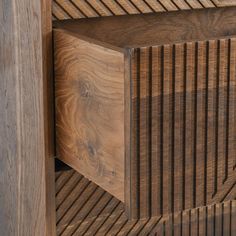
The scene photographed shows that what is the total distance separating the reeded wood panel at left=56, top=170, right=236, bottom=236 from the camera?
1.67m

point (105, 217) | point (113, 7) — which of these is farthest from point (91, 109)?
point (105, 217)

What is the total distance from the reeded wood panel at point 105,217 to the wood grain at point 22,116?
0.21ft

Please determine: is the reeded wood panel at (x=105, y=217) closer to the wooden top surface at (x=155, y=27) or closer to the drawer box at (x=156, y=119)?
the drawer box at (x=156, y=119)

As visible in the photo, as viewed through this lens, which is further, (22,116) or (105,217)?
(105,217)

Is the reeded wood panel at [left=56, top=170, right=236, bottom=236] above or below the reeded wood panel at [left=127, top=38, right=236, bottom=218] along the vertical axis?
below

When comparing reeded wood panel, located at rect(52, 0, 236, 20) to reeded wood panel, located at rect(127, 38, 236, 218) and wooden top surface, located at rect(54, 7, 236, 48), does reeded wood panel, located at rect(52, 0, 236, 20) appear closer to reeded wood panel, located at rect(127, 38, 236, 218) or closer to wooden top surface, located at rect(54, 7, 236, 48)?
wooden top surface, located at rect(54, 7, 236, 48)

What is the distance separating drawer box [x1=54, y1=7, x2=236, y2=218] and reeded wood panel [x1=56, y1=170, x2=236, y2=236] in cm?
22

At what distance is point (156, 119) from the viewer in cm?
126

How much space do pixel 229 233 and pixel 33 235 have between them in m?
0.62

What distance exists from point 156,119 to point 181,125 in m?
0.06

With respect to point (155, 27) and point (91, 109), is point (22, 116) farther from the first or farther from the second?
point (155, 27)

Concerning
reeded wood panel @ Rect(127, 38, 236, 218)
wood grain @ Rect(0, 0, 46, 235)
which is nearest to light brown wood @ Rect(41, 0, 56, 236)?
wood grain @ Rect(0, 0, 46, 235)

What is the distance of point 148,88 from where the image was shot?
1.24m

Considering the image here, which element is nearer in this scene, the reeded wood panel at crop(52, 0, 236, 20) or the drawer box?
the drawer box
